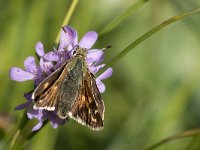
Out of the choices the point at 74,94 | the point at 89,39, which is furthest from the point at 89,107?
the point at 89,39

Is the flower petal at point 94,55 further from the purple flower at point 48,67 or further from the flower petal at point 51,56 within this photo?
the flower petal at point 51,56

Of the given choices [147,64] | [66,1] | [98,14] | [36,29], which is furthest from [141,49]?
[36,29]

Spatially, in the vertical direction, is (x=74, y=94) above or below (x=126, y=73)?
below

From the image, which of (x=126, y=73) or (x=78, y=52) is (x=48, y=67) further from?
(x=126, y=73)

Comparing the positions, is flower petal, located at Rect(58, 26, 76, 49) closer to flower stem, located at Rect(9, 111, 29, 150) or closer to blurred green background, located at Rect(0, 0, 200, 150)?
flower stem, located at Rect(9, 111, 29, 150)

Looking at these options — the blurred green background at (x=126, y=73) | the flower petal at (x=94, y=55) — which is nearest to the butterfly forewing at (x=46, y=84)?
the flower petal at (x=94, y=55)

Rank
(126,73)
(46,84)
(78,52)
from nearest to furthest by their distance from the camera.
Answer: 1. (46,84)
2. (78,52)
3. (126,73)

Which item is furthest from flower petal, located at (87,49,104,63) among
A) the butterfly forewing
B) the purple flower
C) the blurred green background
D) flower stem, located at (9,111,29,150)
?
the blurred green background
